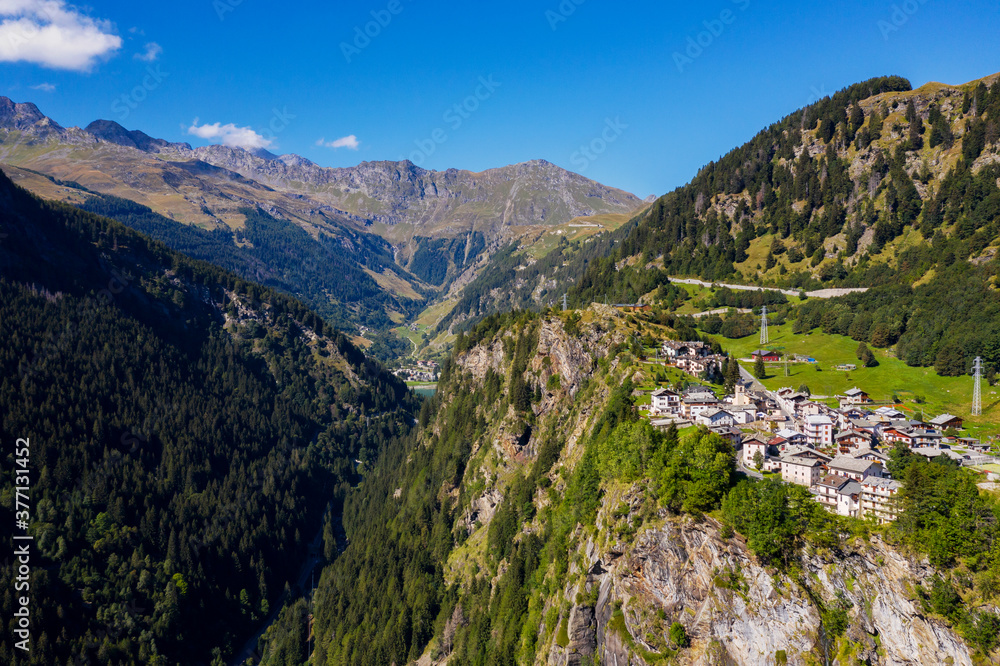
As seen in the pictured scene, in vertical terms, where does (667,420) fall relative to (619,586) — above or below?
above

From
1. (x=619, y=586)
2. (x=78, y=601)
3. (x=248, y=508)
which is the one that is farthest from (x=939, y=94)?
(x=78, y=601)

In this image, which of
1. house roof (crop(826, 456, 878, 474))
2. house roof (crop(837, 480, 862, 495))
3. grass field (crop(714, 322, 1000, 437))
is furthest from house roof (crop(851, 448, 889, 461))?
grass field (crop(714, 322, 1000, 437))

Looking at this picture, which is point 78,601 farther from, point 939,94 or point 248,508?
point 939,94

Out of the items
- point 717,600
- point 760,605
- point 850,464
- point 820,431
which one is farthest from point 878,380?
point 717,600

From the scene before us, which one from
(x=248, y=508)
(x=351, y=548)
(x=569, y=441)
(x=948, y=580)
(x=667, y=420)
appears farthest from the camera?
(x=248, y=508)

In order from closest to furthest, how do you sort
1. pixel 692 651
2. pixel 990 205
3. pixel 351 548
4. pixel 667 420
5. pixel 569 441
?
pixel 692 651 → pixel 667 420 → pixel 569 441 → pixel 990 205 → pixel 351 548

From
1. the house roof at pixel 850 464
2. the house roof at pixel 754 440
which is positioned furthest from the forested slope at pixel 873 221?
the house roof at pixel 754 440
